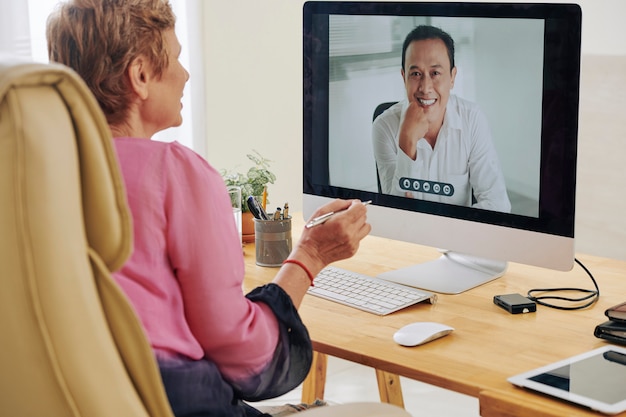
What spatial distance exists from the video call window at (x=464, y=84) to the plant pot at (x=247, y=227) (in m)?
0.27

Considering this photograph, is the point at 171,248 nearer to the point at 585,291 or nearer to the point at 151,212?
the point at 151,212

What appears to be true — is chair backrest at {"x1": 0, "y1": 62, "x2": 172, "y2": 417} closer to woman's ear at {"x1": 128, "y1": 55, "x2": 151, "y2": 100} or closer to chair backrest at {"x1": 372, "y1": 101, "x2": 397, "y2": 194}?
woman's ear at {"x1": 128, "y1": 55, "x2": 151, "y2": 100}

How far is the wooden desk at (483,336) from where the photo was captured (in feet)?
4.42

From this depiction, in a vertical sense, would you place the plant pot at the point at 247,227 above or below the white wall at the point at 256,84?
below

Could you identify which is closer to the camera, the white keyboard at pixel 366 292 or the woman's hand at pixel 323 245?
the woman's hand at pixel 323 245

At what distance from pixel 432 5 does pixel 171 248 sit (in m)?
0.84

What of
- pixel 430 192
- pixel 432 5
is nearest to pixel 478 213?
pixel 430 192

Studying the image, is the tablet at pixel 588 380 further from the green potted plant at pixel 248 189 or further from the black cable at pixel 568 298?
the green potted plant at pixel 248 189

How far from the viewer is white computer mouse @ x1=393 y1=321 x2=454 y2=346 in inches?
59.2

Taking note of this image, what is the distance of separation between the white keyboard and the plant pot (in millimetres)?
332

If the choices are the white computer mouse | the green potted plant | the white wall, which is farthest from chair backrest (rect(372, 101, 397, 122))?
the white wall

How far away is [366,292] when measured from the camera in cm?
178

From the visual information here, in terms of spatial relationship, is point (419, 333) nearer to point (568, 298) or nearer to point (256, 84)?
point (568, 298)

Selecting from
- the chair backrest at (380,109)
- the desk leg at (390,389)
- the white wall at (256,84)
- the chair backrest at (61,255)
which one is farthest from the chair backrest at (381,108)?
the white wall at (256,84)
